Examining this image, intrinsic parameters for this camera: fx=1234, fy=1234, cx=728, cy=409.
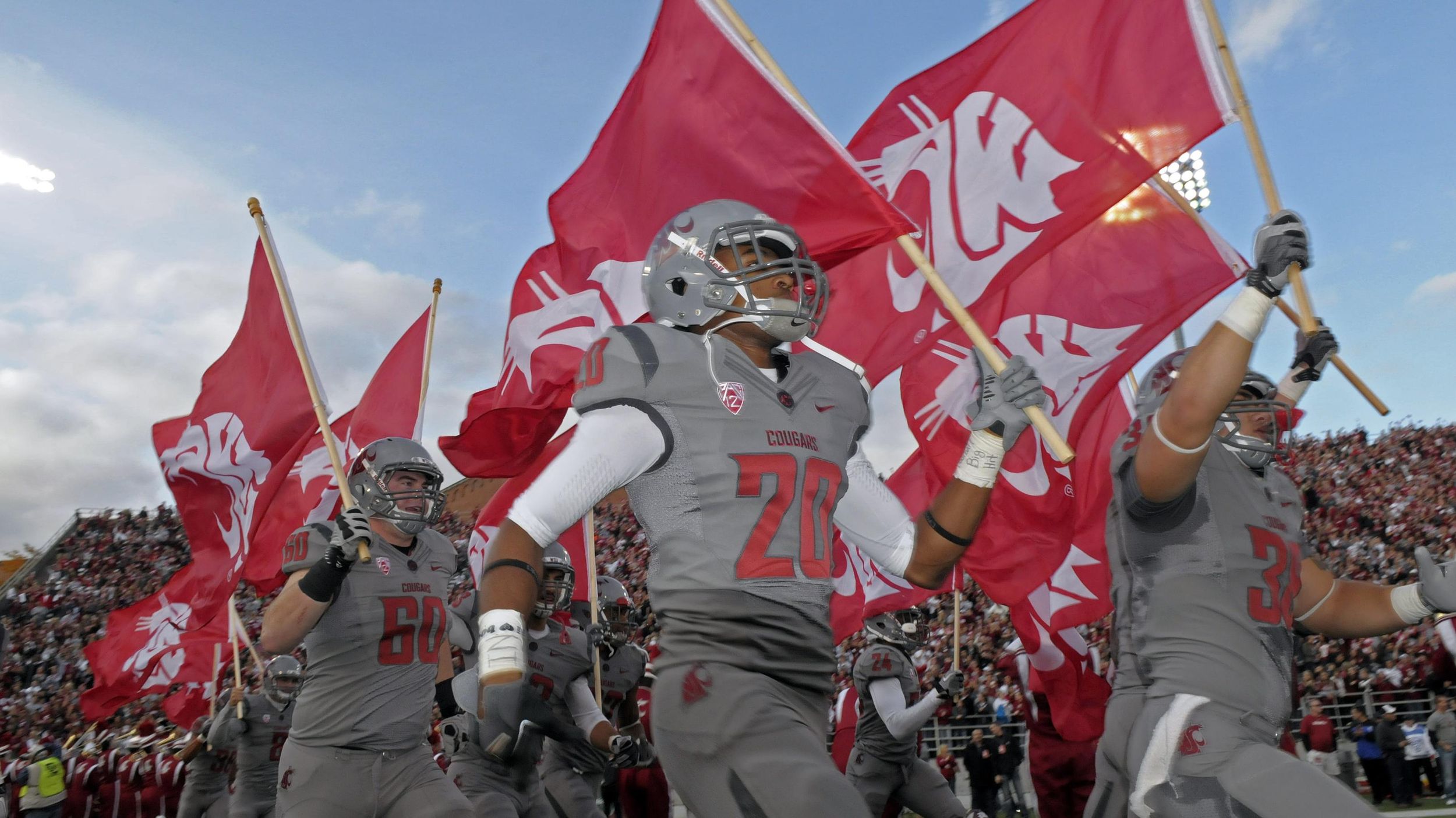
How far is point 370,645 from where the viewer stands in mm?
5887

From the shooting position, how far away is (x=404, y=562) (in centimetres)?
623

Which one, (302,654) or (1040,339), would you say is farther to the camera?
(302,654)

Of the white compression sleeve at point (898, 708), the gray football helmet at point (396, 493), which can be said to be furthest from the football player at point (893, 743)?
the gray football helmet at point (396, 493)

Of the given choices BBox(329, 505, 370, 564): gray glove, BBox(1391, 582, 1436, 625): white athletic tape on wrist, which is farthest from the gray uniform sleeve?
BBox(1391, 582, 1436, 625): white athletic tape on wrist

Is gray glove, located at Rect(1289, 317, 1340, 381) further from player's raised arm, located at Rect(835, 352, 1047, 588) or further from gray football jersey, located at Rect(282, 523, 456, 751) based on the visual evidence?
gray football jersey, located at Rect(282, 523, 456, 751)

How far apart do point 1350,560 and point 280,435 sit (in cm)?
1884

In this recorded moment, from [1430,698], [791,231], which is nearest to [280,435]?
[791,231]

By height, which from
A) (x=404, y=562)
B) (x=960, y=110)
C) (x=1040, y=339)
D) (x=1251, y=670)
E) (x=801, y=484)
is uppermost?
(x=960, y=110)

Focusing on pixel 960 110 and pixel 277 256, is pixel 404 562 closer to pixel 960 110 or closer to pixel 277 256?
pixel 277 256

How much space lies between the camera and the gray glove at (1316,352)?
15.6ft

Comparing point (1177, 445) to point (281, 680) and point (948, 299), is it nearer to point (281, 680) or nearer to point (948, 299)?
point (948, 299)

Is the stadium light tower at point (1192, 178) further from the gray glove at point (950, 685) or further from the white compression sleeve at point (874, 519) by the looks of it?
the white compression sleeve at point (874, 519)

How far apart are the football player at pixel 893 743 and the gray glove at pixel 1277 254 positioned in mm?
5081

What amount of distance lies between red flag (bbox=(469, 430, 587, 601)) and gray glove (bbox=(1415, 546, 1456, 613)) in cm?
394
